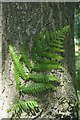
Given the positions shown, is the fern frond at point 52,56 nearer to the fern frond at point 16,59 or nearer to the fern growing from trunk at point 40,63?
the fern growing from trunk at point 40,63

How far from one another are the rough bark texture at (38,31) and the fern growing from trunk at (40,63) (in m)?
0.04

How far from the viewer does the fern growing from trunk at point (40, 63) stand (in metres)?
1.67

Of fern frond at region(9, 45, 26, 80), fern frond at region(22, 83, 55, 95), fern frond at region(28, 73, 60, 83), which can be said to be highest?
fern frond at region(9, 45, 26, 80)

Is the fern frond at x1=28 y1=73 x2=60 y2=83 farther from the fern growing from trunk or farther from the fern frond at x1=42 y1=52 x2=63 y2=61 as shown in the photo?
the fern frond at x1=42 y1=52 x2=63 y2=61

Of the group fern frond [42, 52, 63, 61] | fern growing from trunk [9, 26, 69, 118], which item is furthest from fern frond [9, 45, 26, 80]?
fern frond [42, 52, 63, 61]

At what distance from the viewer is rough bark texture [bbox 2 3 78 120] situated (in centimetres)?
167

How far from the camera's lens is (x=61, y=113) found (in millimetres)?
1720

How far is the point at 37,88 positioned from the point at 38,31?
0.32m

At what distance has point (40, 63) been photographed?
5.59 ft

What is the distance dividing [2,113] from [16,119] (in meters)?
0.09

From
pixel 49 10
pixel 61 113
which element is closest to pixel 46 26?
pixel 49 10

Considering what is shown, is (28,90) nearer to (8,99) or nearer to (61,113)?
(8,99)

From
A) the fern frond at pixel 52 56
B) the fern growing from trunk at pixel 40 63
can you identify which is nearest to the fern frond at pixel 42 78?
the fern growing from trunk at pixel 40 63

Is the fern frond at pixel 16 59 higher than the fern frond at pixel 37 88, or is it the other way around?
the fern frond at pixel 16 59
